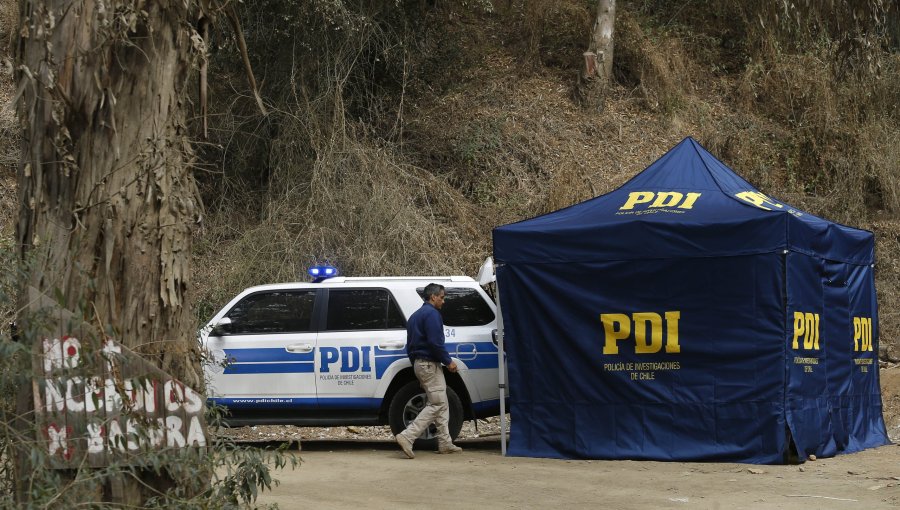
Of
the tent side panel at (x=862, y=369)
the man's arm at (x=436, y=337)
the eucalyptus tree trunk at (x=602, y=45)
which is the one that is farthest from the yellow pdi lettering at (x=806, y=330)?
the eucalyptus tree trunk at (x=602, y=45)

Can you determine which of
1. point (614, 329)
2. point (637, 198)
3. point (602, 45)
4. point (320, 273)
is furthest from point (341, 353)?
point (602, 45)

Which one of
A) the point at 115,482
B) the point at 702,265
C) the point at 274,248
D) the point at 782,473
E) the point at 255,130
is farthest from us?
the point at 255,130

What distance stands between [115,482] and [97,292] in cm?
93

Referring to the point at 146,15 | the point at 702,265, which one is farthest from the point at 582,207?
the point at 146,15

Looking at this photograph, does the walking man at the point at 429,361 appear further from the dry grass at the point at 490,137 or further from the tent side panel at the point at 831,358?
the dry grass at the point at 490,137

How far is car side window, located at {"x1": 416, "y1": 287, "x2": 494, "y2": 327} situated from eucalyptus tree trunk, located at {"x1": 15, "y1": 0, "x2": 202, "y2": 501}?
6.41m

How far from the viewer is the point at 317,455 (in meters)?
11.6

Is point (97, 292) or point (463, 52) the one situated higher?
point (463, 52)

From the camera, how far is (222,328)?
1174 cm

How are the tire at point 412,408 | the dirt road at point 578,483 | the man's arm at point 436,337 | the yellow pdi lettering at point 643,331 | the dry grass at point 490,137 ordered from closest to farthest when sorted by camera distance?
the dirt road at point 578,483 < the yellow pdi lettering at point 643,331 < the man's arm at point 436,337 < the tire at point 412,408 < the dry grass at point 490,137

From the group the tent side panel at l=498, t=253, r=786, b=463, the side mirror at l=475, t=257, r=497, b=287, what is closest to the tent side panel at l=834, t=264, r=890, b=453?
the tent side panel at l=498, t=253, r=786, b=463

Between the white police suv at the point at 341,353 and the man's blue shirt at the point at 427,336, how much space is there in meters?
0.59

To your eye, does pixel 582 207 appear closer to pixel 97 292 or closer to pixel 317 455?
pixel 317 455

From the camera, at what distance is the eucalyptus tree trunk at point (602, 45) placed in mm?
22781
